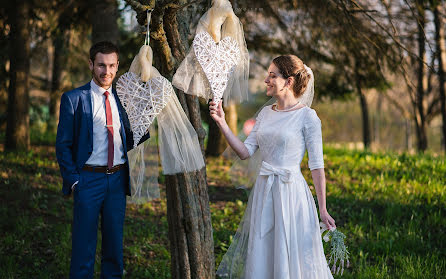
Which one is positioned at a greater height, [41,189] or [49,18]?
[49,18]

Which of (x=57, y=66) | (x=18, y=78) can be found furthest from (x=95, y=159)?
(x=57, y=66)

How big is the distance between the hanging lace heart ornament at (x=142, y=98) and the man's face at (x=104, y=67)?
172 mm

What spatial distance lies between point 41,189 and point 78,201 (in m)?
3.41

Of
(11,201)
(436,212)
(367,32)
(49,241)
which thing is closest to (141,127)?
(49,241)

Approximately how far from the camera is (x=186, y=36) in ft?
11.6

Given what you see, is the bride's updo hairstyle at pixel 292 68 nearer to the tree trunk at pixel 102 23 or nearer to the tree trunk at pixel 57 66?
the tree trunk at pixel 102 23

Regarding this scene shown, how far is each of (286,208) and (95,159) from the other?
1.41 metres

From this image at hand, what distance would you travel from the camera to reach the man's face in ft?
10.2

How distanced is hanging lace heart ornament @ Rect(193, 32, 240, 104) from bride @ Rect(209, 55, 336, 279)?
29 cm

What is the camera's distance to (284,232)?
3041 mm

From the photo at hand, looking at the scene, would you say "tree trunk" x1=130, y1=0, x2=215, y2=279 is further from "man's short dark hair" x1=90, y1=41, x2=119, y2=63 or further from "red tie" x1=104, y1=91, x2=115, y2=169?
"red tie" x1=104, y1=91, x2=115, y2=169

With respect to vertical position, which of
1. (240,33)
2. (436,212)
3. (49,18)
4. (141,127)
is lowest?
(436,212)

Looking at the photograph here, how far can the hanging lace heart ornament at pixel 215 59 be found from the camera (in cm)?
290

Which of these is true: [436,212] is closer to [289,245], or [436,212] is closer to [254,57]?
[289,245]
